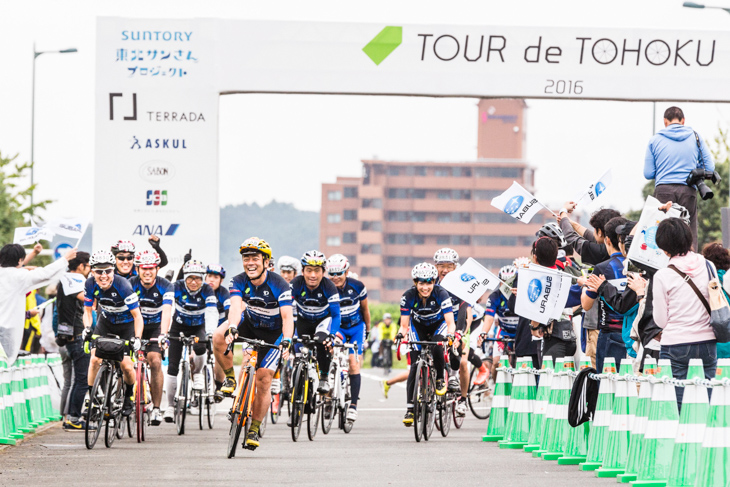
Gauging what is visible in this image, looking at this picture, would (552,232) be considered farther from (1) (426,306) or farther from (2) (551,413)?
(1) (426,306)

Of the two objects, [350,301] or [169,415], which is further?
[350,301]

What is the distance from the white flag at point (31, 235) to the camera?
18469 mm

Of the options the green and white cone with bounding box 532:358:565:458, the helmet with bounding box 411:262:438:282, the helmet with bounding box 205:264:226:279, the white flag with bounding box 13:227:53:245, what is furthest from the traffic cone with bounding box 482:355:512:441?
the white flag with bounding box 13:227:53:245

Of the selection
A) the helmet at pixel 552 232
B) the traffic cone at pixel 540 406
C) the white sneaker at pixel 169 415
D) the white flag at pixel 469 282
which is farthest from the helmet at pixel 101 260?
the traffic cone at pixel 540 406

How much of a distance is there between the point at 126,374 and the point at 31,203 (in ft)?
98.6

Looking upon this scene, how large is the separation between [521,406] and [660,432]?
187 inches

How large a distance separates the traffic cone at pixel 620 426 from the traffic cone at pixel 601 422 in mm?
139

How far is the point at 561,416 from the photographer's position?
12.5m

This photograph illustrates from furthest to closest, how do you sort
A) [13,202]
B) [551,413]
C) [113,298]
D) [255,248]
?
[13,202] → [113,298] → [255,248] → [551,413]

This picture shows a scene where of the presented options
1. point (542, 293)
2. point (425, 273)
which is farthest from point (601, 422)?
point (425, 273)

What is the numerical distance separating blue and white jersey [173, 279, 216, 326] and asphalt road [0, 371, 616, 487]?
1.50 metres

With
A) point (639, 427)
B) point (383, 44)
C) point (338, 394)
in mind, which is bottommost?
point (338, 394)

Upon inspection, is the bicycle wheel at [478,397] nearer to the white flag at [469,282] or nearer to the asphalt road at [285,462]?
the asphalt road at [285,462]

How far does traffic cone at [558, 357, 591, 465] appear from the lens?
39.6ft
